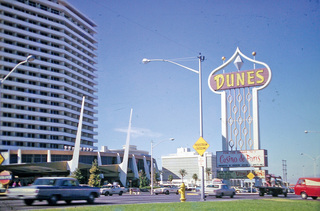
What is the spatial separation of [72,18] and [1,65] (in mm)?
32722

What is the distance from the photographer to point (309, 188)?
1336 inches

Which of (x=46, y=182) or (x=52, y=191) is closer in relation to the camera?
(x=52, y=191)

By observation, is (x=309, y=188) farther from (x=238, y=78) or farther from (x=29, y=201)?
(x=238, y=78)

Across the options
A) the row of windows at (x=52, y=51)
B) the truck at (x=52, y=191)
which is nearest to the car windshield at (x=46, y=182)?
the truck at (x=52, y=191)

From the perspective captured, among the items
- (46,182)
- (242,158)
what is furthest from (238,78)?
(46,182)

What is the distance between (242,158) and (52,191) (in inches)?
2346

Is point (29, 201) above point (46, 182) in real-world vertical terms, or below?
below

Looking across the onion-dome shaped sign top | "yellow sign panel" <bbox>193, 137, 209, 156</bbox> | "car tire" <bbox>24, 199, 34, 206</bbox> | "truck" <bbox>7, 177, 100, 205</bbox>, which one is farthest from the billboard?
"car tire" <bbox>24, 199, 34, 206</bbox>

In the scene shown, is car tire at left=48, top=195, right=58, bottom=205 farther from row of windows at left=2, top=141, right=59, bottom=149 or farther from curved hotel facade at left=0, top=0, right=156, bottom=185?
row of windows at left=2, top=141, right=59, bottom=149

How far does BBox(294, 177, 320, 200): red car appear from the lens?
110 feet

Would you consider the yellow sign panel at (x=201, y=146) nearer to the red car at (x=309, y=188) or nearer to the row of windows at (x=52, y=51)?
the red car at (x=309, y=188)

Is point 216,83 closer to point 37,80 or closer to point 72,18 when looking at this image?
point 37,80

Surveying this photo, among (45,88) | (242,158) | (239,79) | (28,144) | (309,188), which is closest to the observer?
(309,188)

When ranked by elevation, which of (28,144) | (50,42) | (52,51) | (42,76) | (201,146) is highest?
(50,42)
